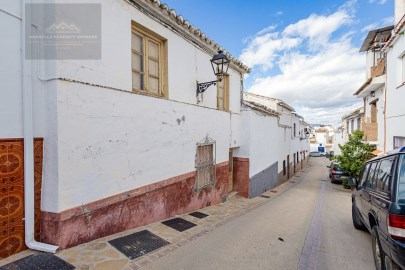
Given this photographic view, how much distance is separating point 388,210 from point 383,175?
893 mm

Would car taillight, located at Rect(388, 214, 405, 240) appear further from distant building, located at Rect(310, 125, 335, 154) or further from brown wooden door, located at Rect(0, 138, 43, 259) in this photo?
distant building, located at Rect(310, 125, 335, 154)

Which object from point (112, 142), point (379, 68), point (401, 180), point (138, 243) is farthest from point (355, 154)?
point (112, 142)

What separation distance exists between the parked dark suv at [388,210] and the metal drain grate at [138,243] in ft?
11.7

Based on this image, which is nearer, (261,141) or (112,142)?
(112,142)

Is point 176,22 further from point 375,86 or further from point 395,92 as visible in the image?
point 375,86

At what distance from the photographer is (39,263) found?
3309 mm

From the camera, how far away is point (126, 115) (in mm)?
4777

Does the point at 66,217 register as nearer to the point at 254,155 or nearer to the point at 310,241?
the point at 310,241

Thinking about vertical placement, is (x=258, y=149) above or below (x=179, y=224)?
above

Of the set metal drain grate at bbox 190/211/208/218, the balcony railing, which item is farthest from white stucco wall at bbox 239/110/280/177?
the balcony railing

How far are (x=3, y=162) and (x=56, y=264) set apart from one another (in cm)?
164

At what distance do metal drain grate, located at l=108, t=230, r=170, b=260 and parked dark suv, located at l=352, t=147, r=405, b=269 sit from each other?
140 inches

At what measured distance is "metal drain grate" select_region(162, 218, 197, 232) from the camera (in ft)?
18.0

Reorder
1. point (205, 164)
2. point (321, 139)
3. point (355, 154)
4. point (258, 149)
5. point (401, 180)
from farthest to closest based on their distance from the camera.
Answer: point (321, 139) < point (355, 154) < point (258, 149) < point (205, 164) < point (401, 180)
